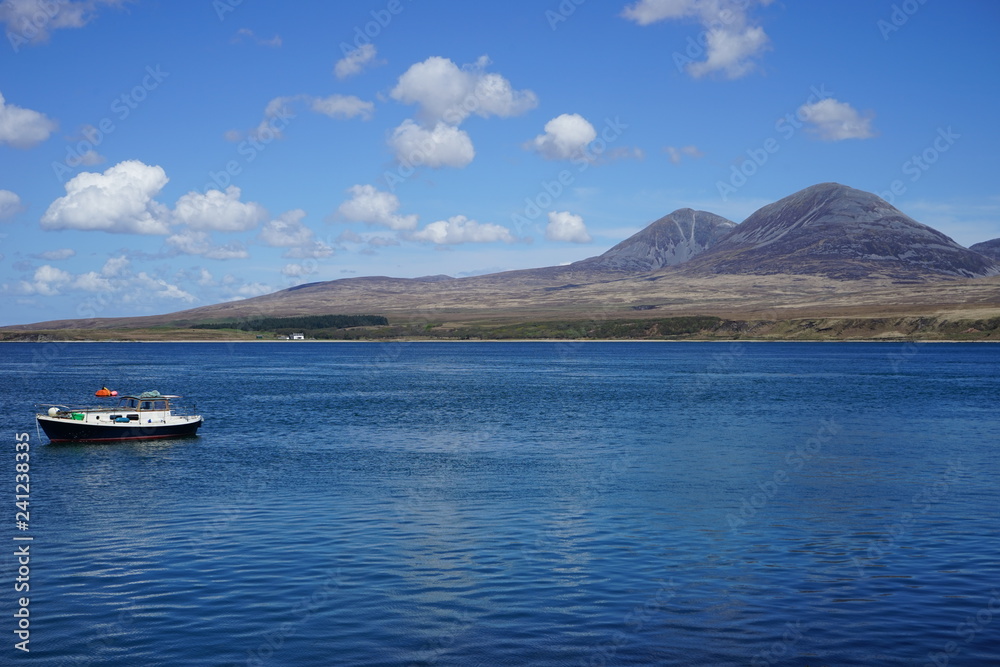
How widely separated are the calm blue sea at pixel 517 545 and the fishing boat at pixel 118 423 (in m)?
1.46

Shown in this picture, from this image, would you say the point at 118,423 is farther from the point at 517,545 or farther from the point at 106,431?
the point at 517,545

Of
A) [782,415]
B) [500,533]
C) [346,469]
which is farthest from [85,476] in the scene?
[782,415]

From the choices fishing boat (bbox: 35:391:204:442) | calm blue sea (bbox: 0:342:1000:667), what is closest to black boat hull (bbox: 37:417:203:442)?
fishing boat (bbox: 35:391:204:442)

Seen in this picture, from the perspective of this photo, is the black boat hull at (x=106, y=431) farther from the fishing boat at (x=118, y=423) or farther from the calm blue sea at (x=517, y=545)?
the calm blue sea at (x=517, y=545)

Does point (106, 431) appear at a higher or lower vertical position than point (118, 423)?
lower

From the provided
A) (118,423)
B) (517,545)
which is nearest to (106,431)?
(118,423)

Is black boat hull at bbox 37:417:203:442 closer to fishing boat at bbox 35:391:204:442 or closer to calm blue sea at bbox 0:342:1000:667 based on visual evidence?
fishing boat at bbox 35:391:204:442

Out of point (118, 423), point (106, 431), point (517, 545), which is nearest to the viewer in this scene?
point (517, 545)

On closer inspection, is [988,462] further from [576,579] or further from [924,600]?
[576,579]

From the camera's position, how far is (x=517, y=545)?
97.0ft

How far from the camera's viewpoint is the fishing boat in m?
58.2

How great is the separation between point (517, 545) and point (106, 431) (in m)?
40.8

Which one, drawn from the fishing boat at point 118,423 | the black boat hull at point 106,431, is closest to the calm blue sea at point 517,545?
the black boat hull at point 106,431

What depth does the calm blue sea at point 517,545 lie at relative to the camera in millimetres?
20812
